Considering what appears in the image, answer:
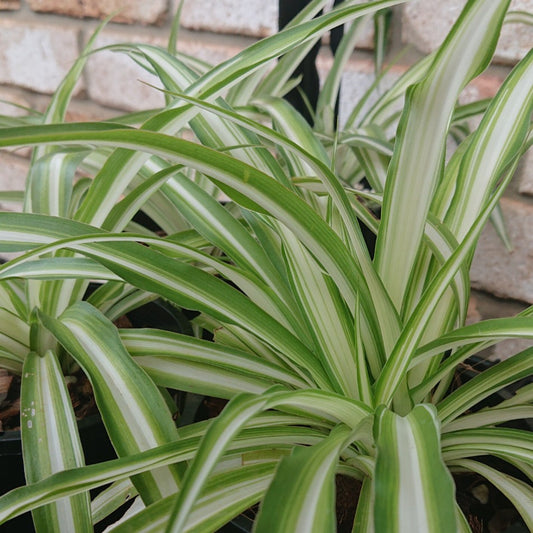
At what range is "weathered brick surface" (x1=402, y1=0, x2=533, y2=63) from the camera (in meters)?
0.75

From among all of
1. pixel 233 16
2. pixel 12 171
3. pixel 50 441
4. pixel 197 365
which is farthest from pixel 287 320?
pixel 12 171

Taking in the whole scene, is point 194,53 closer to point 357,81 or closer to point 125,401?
point 357,81

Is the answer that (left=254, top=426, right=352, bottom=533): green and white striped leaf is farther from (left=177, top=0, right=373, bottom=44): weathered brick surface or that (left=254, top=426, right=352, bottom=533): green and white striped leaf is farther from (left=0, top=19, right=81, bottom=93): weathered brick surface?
(left=0, top=19, right=81, bottom=93): weathered brick surface

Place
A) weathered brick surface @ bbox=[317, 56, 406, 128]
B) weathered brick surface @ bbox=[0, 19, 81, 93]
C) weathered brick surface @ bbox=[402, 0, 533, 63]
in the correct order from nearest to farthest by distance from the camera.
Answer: weathered brick surface @ bbox=[402, 0, 533, 63], weathered brick surface @ bbox=[317, 56, 406, 128], weathered brick surface @ bbox=[0, 19, 81, 93]

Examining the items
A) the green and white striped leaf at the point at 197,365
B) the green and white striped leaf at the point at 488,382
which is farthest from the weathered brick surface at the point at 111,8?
the green and white striped leaf at the point at 488,382

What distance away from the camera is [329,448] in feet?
1.10

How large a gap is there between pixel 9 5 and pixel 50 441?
1.19 metres

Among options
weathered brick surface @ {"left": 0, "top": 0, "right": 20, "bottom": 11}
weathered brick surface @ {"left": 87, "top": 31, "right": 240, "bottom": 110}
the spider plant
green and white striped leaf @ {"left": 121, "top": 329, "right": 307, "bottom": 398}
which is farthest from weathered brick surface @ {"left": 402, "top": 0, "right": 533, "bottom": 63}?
weathered brick surface @ {"left": 0, "top": 0, "right": 20, "bottom": 11}

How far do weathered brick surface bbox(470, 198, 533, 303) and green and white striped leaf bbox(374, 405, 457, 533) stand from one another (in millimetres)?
564

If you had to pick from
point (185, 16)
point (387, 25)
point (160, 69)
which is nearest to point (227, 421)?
point (160, 69)

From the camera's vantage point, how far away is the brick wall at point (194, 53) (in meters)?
0.81

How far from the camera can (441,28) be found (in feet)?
2.66

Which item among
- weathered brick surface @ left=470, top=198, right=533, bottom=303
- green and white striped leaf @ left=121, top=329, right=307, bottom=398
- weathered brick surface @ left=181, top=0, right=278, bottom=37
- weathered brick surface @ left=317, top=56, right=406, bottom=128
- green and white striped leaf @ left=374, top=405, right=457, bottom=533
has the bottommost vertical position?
green and white striped leaf @ left=374, top=405, right=457, bottom=533

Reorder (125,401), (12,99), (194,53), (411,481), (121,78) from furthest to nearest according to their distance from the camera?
(12,99) < (121,78) < (194,53) < (125,401) < (411,481)
